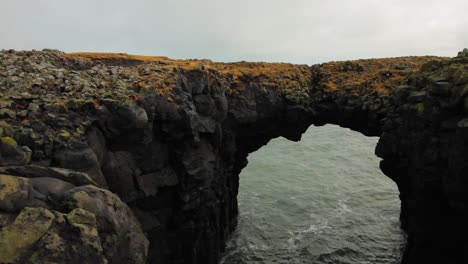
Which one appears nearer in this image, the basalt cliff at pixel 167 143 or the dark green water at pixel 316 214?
the basalt cliff at pixel 167 143

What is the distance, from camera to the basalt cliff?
12036 mm

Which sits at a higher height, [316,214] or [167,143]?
[167,143]

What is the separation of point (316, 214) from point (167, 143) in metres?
29.7

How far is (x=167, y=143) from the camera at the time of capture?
84.1 ft

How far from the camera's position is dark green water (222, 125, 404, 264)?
37125mm

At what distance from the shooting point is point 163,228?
2564 cm

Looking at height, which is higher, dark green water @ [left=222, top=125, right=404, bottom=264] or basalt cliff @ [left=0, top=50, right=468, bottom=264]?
basalt cliff @ [left=0, top=50, right=468, bottom=264]

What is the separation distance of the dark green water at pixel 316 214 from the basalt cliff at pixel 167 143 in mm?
5297

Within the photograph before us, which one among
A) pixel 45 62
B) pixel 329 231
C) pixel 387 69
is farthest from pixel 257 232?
pixel 45 62

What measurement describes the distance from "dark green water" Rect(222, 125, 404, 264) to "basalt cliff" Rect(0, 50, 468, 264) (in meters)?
5.30

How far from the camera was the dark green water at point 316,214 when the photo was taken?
37.1 metres

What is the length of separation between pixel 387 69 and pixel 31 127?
35620mm

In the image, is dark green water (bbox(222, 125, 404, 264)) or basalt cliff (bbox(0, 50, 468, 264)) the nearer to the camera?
basalt cliff (bbox(0, 50, 468, 264))

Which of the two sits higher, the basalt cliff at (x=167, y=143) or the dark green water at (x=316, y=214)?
the basalt cliff at (x=167, y=143)
